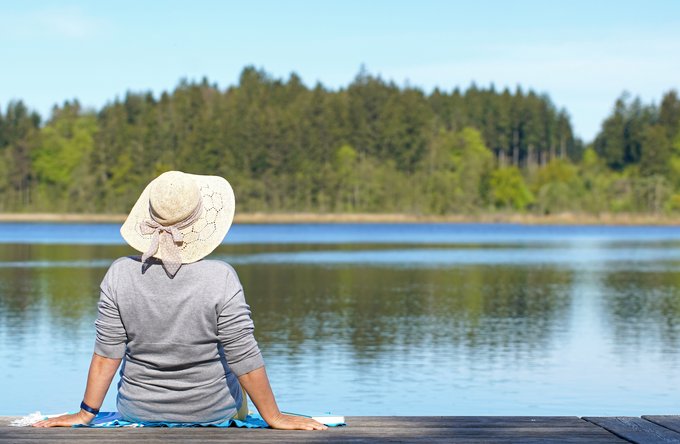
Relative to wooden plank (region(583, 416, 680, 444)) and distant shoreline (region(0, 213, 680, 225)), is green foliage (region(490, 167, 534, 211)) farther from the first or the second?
wooden plank (region(583, 416, 680, 444))

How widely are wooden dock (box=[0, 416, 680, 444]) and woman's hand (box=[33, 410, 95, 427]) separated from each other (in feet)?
0.29

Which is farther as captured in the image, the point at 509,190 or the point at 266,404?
the point at 509,190

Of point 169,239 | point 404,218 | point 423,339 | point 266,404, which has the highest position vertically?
point 169,239

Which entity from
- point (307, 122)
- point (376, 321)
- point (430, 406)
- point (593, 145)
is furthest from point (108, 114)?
point (430, 406)

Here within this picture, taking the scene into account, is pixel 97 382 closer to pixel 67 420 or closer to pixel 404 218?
pixel 67 420

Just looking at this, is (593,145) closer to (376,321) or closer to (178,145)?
(178,145)

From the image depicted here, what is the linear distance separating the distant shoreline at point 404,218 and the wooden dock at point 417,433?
12928 centimetres

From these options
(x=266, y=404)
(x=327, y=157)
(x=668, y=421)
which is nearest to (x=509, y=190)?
(x=327, y=157)

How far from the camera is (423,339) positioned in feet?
69.2

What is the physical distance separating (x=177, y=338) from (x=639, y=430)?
2033 millimetres

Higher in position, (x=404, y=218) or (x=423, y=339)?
(x=423, y=339)

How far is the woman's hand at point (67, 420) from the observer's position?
200 inches

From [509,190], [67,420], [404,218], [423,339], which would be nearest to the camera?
[67,420]

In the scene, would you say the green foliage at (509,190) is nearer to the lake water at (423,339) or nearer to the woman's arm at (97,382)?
the lake water at (423,339)
